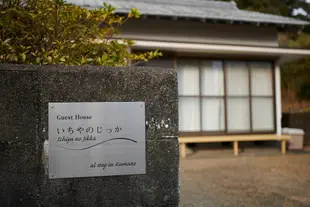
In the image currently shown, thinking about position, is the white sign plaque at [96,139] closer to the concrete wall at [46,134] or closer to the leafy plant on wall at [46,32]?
the concrete wall at [46,134]

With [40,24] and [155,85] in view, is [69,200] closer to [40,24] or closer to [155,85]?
[155,85]

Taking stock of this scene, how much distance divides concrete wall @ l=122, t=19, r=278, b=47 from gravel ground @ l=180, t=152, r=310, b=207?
10.2ft

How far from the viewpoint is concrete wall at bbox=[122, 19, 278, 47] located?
930 cm

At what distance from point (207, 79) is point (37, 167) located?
290 inches

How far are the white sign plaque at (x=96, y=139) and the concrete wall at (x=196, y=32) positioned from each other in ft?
20.9

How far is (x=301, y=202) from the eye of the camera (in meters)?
4.59

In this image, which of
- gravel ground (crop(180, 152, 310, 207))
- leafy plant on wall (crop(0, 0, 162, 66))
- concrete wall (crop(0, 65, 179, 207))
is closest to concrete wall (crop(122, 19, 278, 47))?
gravel ground (crop(180, 152, 310, 207))

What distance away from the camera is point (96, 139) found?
2.85 m

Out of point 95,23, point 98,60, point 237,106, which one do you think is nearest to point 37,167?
point 98,60

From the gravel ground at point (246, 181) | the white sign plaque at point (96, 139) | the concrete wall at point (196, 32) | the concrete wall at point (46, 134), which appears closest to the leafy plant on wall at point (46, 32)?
the concrete wall at point (46, 134)

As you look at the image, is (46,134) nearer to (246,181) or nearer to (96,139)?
(96,139)

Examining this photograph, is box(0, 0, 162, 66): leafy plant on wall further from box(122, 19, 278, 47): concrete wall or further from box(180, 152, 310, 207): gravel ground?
box(122, 19, 278, 47): concrete wall

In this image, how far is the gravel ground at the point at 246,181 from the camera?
15.4ft

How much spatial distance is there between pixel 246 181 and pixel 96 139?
3771mm
